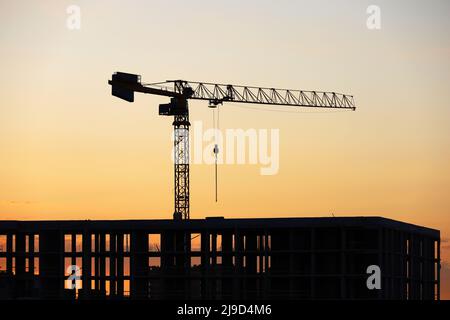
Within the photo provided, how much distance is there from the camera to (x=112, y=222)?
190 metres

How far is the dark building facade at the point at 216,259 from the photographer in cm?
18162

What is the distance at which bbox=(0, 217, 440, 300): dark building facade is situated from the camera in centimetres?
18162

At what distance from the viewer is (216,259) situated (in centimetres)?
18850

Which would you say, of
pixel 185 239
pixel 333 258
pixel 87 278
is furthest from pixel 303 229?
pixel 87 278

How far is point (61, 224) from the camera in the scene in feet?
629

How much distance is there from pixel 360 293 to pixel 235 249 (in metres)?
19.4
